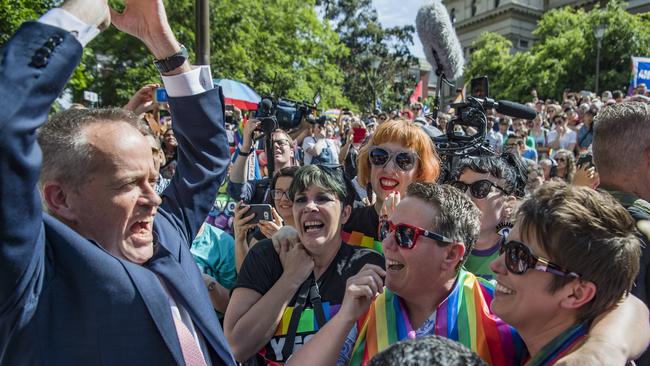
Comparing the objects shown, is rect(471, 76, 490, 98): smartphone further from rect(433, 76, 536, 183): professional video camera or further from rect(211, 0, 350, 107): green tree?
rect(211, 0, 350, 107): green tree

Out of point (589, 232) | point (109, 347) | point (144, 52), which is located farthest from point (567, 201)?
point (144, 52)

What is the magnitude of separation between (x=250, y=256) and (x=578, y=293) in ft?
4.88

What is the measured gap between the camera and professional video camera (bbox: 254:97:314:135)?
464 cm

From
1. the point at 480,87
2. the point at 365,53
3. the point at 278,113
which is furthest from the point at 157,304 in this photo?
the point at 365,53

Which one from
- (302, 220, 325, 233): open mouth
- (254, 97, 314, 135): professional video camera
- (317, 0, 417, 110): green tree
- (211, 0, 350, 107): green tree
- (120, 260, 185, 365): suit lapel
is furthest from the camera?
(317, 0, 417, 110): green tree

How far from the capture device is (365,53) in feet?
155

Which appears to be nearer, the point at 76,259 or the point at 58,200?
the point at 76,259

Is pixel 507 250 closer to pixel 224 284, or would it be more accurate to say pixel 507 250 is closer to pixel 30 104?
pixel 30 104

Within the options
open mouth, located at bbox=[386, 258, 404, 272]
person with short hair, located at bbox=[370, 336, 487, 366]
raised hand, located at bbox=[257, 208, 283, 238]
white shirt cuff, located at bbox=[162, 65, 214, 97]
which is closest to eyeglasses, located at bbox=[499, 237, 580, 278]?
open mouth, located at bbox=[386, 258, 404, 272]

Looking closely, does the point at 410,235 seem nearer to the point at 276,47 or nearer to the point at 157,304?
the point at 157,304

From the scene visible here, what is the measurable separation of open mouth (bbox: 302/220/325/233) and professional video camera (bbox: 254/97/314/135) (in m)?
2.00

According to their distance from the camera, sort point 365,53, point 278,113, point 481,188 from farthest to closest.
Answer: point 365,53
point 278,113
point 481,188

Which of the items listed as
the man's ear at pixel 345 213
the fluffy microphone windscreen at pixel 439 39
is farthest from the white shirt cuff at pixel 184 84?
the fluffy microphone windscreen at pixel 439 39

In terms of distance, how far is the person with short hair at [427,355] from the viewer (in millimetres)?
1150
